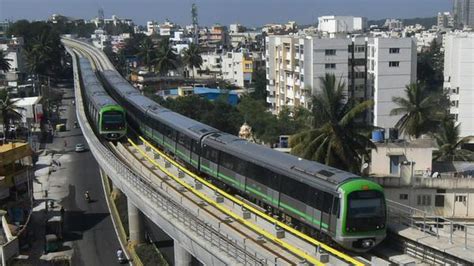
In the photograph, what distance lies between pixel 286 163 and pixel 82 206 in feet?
82.9

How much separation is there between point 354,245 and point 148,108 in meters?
24.4

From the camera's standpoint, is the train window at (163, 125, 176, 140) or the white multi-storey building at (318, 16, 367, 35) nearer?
the train window at (163, 125, 176, 140)

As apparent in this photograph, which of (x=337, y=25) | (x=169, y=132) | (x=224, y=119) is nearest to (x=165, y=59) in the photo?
(x=337, y=25)

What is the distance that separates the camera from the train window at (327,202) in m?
18.8

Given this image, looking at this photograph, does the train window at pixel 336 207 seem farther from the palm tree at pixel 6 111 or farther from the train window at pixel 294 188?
the palm tree at pixel 6 111

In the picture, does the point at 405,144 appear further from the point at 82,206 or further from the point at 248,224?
the point at 82,206

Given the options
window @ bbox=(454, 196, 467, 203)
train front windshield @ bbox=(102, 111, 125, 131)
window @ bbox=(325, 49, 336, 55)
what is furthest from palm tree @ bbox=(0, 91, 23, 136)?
window @ bbox=(454, 196, 467, 203)

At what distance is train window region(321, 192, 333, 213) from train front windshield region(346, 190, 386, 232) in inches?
30.0

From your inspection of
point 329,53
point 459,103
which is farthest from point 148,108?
point 459,103

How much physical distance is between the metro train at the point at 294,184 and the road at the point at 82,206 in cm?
742

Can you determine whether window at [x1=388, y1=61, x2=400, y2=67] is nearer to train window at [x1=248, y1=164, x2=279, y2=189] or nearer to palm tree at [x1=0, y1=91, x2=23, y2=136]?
palm tree at [x1=0, y1=91, x2=23, y2=136]

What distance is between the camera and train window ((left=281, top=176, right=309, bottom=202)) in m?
20.3

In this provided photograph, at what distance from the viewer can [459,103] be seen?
208ft

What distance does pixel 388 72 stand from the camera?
64.4 meters
